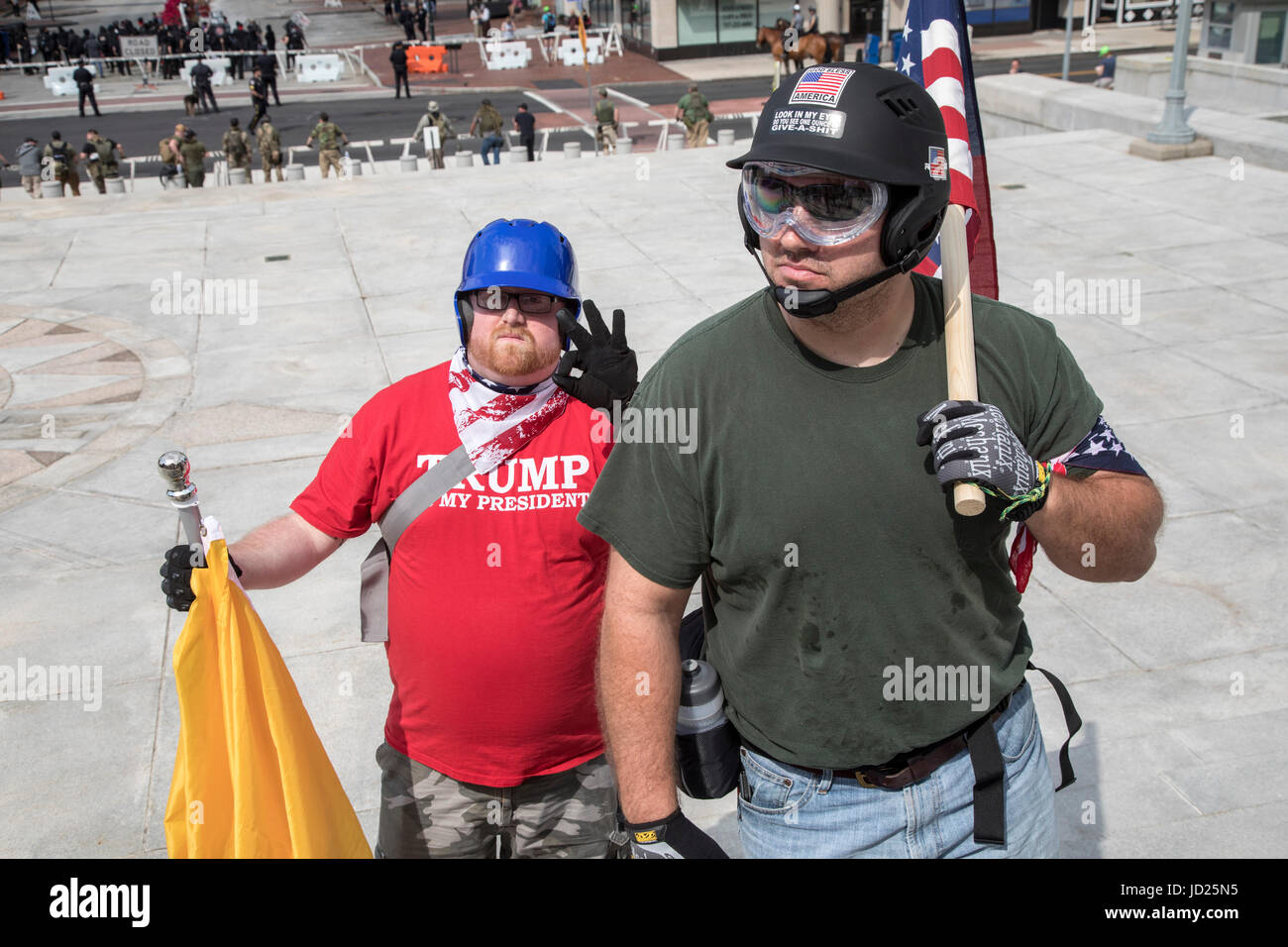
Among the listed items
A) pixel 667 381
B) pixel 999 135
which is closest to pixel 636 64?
pixel 999 135

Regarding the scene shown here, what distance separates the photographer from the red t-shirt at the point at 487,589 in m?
2.91

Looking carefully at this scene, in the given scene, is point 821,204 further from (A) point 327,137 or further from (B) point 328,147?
(A) point 327,137

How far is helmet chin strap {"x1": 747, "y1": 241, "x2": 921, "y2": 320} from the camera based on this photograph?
6.75 ft

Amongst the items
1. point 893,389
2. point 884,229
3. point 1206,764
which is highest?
point 884,229

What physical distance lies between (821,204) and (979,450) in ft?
1.79

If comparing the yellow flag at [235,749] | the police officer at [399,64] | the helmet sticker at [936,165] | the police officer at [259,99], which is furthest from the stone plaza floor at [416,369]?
the police officer at [399,64]

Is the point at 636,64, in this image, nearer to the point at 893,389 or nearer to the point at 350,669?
the point at 350,669

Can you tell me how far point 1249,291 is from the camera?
381 inches

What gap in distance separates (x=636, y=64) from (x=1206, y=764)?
38.9 metres

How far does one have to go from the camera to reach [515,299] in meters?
3.06
